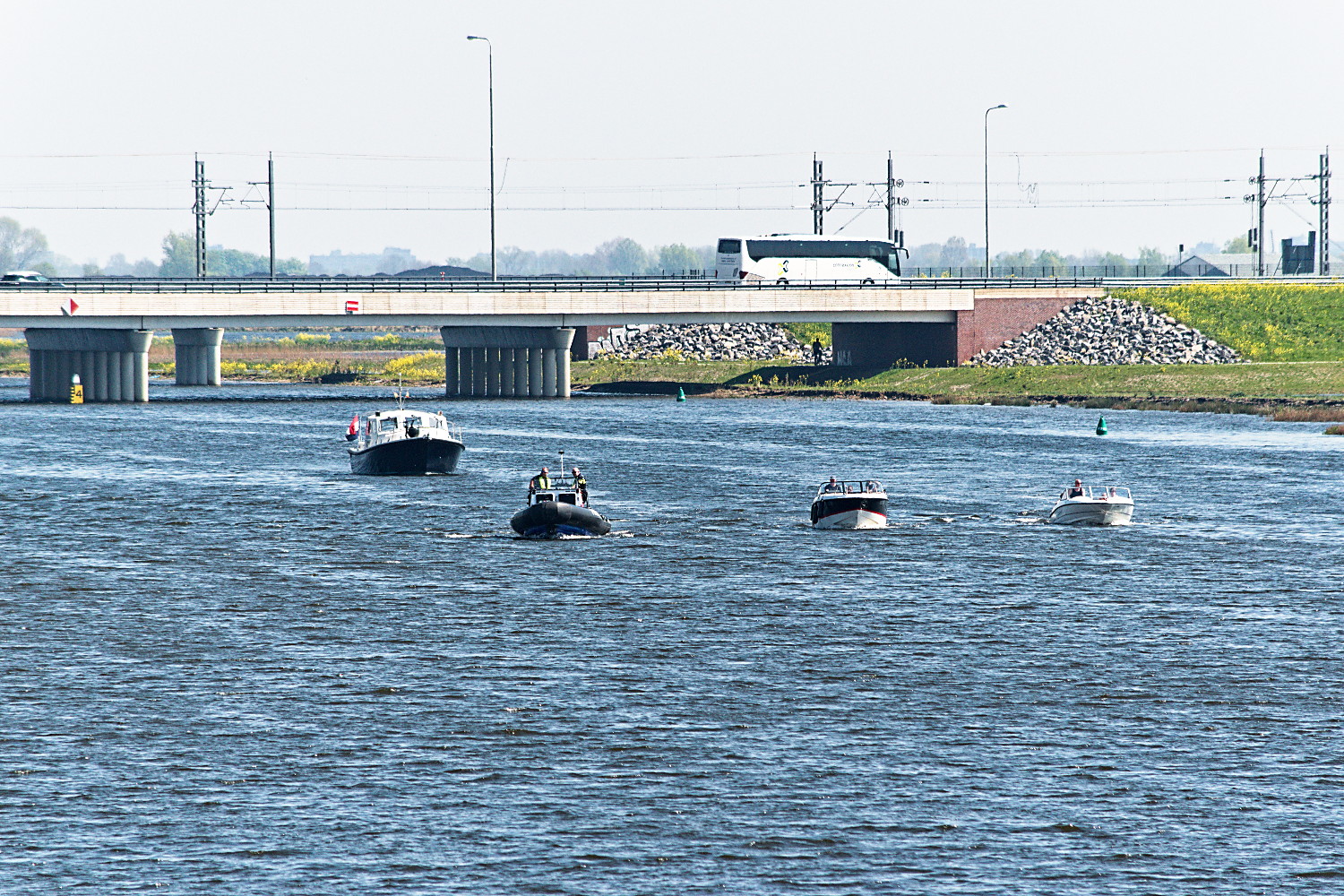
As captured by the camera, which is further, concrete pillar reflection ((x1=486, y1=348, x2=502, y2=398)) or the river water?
concrete pillar reflection ((x1=486, y1=348, x2=502, y2=398))

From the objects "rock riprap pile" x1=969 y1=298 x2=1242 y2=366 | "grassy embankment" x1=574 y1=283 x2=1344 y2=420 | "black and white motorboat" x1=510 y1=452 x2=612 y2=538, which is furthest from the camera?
"rock riprap pile" x1=969 y1=298 x2=1242 y2=366

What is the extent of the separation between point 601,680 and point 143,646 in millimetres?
10281

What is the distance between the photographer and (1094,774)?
86.9ft

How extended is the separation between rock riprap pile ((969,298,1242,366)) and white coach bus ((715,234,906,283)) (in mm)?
11898

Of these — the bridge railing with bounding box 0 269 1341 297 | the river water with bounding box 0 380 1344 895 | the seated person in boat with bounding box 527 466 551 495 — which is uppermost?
the bridge railing with bounding box 0 269 1341 297

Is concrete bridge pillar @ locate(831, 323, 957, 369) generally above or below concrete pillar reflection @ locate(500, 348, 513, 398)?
above

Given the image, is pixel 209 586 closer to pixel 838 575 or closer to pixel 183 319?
pixel 838 575

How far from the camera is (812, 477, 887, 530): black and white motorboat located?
2216 inches

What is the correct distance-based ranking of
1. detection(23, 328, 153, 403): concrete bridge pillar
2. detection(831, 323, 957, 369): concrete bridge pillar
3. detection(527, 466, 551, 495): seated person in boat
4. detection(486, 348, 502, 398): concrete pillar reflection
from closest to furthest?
detection(527, 466, 551, 495): seated person in boat → detection(23, 328, 153, 403): concrete bridge pillar → detection(831, 323, 957, 369): concrete bridge pillar → detection(486, 348, 502, 398): concrete pillar reflection

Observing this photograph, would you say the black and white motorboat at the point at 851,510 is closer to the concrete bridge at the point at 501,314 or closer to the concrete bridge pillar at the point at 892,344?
the concrete bridge at the point at 501,314

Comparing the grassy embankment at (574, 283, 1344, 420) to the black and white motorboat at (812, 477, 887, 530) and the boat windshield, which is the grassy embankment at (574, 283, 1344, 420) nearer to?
the boat windshield

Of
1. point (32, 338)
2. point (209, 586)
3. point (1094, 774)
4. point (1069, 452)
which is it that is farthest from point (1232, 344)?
point (1094, 774)

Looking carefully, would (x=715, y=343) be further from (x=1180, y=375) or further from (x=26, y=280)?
(x=26, y=280)

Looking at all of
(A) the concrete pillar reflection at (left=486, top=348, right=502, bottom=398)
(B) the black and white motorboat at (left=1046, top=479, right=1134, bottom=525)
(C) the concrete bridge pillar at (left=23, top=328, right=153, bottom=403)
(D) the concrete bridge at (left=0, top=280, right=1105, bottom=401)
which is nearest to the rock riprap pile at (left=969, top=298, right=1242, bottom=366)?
(D) the concrete bridge at (left=0, top=280, right=1105, bottom=401)
